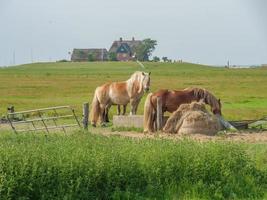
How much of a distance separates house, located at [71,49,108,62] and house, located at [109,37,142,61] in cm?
310

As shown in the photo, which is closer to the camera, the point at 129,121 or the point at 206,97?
the point at 206,97

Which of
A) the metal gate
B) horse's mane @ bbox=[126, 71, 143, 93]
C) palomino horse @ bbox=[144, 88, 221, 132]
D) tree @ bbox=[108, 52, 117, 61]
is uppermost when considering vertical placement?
horse's mane @ bbox=[126, 71, 143, 93]

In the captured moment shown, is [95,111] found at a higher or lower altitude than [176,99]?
lower

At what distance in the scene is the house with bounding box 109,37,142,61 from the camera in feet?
540

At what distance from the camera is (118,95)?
2392cm

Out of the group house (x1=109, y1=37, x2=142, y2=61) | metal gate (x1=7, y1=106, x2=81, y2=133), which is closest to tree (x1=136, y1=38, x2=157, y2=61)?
house (x1=109, y1=37, x2=142, y2=61)

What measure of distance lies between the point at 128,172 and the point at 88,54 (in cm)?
15824

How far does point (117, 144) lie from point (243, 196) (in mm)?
2725

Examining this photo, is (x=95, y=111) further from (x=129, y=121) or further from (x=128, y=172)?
(x=128, y=172)

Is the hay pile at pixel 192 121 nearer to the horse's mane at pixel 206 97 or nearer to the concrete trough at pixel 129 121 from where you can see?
the horse's mane at pixel 206 97

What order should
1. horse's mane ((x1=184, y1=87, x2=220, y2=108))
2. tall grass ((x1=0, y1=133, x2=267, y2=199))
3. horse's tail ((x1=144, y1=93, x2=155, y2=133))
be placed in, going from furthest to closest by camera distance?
horse's mane ((x1=184, y1=87, x2=220, y2=108)) → horse's tail ((x1=144, y1=93, x2=155, y2=133)) → tall grass ((x1=0, y1=133, x2=267, y2=199))

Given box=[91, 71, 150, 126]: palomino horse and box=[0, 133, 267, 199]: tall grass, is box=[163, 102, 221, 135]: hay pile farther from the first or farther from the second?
box=[0, 133, 267, 199]: tall grass

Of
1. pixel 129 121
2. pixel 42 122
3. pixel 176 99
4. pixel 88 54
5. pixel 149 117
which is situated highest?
pixel 176 99

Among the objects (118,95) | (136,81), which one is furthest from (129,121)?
(118,95)
